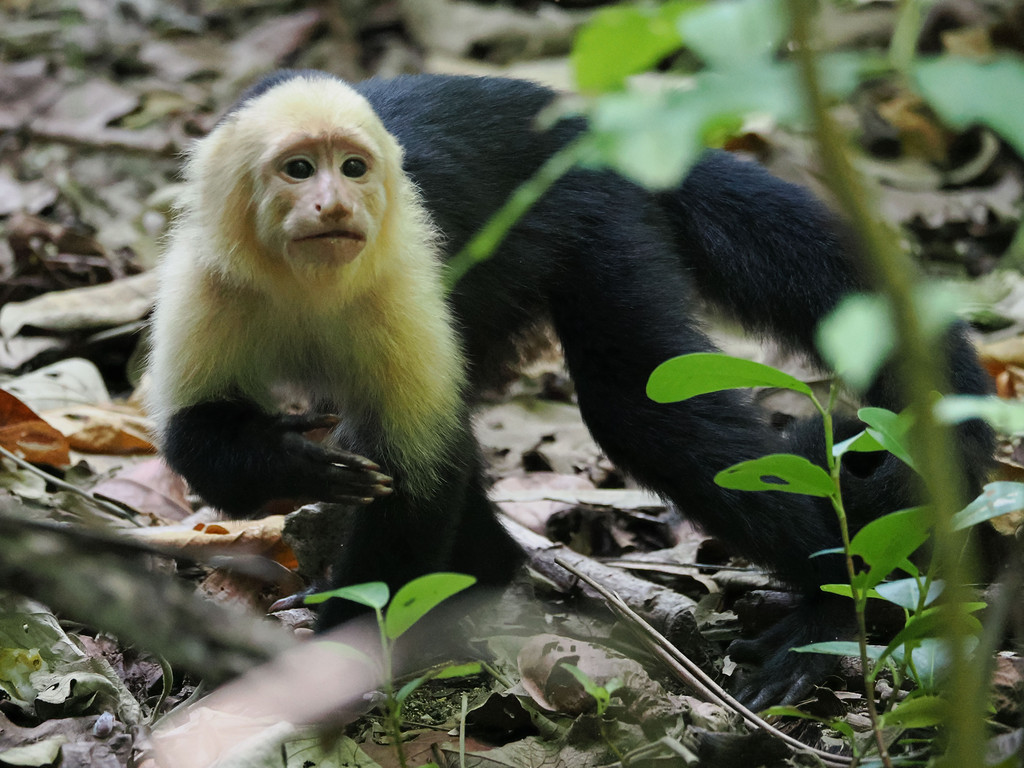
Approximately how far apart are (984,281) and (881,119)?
1857 mm

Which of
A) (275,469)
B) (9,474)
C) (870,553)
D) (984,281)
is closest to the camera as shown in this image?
(870,553)

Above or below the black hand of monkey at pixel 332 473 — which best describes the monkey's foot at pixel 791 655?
below

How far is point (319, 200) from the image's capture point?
277 cm

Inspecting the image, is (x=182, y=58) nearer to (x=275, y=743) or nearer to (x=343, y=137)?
(x=343, y=137)

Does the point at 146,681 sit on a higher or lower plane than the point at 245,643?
lower

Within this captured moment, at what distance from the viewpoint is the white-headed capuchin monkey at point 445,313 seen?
2.93 meters

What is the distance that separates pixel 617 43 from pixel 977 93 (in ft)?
1.07

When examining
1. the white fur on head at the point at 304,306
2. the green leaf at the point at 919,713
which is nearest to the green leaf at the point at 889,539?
A: the green leaf at the point at 919,713

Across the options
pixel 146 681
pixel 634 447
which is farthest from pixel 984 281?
pixel 146 681

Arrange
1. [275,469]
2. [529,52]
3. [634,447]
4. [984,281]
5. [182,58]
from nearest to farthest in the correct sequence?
1. [275,469]
2. [634,447]
3. [984,281]
4. [529,52]
5. [182,58]

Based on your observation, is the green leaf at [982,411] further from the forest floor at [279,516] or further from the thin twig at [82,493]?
the thin twig at [82,493]

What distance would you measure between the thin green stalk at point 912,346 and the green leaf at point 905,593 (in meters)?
0.93

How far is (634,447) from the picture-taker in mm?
3330

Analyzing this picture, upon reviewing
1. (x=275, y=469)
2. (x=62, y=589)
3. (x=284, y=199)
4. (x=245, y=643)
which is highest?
(x=284, y=199)
